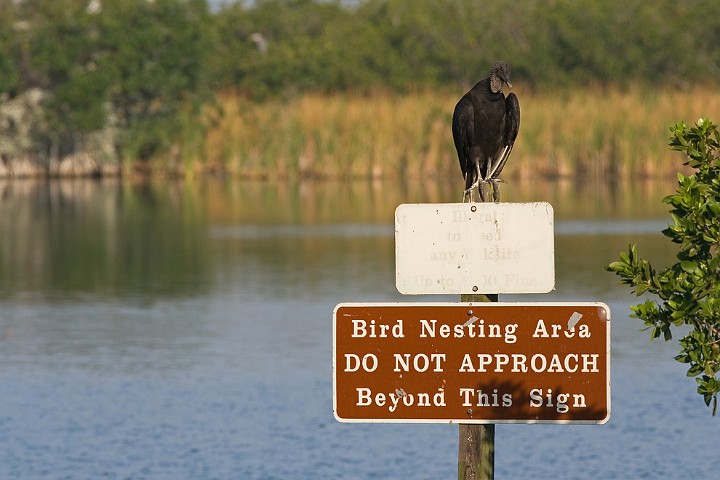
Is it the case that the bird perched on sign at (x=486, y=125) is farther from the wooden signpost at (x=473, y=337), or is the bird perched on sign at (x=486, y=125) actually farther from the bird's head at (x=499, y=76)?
the wooden signpost at (x=473, y=337)

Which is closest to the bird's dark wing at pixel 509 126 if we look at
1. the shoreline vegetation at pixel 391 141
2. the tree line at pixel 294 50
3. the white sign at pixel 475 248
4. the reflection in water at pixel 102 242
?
the white sign at pixel 475 248

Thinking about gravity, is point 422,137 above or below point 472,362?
above

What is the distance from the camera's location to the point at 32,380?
1210cm

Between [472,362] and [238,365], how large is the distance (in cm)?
840

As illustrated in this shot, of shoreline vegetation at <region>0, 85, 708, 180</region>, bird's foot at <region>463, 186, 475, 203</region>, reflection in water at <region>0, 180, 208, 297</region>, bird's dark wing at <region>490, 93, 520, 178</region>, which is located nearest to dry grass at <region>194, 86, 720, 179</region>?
shoreline vegetation at <region>0, 85, 708, 180</region>

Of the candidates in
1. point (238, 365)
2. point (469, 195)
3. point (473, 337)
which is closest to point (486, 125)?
point (469, 195)

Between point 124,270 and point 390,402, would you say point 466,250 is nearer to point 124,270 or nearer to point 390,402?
point 390,402

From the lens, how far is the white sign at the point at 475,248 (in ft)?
14.9

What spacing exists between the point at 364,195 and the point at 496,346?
1187 inches

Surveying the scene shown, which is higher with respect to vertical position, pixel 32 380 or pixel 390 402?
pixel 390 402

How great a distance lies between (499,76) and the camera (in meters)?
6.16

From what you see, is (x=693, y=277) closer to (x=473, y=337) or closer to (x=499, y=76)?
(x=473, y=337)

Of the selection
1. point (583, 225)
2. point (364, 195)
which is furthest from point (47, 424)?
point (364, 195)

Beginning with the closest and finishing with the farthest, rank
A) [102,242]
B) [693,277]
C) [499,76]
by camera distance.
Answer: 1. [693,277]
2. [499,76]
3. [102,242]
